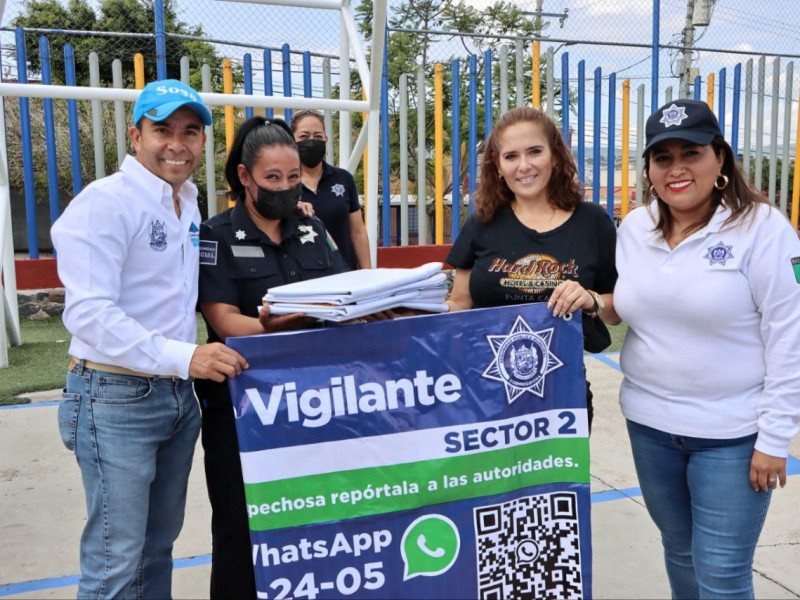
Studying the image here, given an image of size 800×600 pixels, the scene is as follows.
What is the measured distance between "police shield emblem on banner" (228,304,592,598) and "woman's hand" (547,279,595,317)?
0.11ft

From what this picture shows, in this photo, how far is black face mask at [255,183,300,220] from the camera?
212cm

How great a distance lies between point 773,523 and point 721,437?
1.69m

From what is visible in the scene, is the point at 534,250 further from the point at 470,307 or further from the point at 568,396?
the point at 568,396

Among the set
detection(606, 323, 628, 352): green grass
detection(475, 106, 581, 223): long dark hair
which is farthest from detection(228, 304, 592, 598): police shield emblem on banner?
detection(606, 323, 628, 352): green grass

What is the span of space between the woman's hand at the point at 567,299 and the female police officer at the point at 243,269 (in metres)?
0.66

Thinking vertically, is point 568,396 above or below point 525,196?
below

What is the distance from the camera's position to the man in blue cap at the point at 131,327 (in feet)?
5.95

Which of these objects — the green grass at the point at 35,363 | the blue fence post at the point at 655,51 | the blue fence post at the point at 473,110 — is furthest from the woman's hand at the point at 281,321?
the blue fence post at the point at 655,51

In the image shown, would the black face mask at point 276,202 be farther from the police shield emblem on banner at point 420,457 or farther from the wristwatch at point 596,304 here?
the wristwatch at point 596,304

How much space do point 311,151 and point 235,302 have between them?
177cm

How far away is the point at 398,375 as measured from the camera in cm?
202

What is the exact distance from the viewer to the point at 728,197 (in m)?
2.02

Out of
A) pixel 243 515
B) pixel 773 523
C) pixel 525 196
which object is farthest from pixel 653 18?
pixel 243 515

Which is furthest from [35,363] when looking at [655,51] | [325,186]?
[655,51]
